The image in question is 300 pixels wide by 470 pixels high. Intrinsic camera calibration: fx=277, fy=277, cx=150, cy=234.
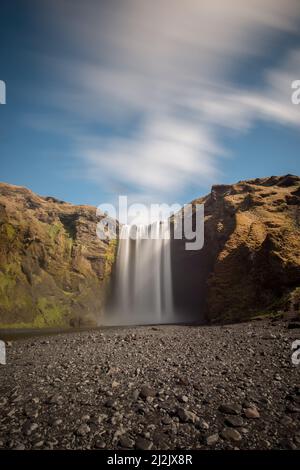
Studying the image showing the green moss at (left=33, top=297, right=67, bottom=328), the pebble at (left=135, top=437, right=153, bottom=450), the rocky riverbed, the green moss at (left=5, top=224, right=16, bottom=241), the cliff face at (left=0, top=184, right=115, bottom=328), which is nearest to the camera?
the pebble at (left=135, top=437, right=153, bottom=450)

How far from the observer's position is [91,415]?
8617 millimetres

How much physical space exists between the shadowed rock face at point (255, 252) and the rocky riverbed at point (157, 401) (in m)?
18.1

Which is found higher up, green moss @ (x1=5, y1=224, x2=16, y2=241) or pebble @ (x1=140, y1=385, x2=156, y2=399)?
green moss @ (x1=5, y1=224, x2=16, y2=241)

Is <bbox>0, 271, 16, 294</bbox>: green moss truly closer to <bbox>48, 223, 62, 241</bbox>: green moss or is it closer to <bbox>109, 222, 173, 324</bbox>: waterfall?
<bbox>48, 223, 62, 241</bbox>: green moss

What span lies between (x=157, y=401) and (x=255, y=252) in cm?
3111

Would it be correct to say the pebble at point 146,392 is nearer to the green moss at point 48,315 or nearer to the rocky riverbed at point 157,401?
the rocky riverbed at point 157,401

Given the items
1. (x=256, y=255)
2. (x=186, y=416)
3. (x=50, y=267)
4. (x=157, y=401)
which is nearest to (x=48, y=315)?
(x=50, y=267)

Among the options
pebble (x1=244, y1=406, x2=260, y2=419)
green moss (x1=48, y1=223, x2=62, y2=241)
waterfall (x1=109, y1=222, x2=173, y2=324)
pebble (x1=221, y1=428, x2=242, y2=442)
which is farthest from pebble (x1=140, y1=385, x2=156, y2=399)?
green moss (x1=48, y1=223, x2=62, y2=241)

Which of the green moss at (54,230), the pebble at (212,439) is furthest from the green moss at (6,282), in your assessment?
the pebble at (212,439)

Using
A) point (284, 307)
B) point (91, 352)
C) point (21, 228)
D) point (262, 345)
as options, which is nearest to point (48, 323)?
point (21, 228)

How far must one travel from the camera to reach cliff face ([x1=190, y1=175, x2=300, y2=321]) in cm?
3173

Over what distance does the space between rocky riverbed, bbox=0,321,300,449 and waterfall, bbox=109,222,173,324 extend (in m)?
44.8

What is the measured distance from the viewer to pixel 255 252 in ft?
121
